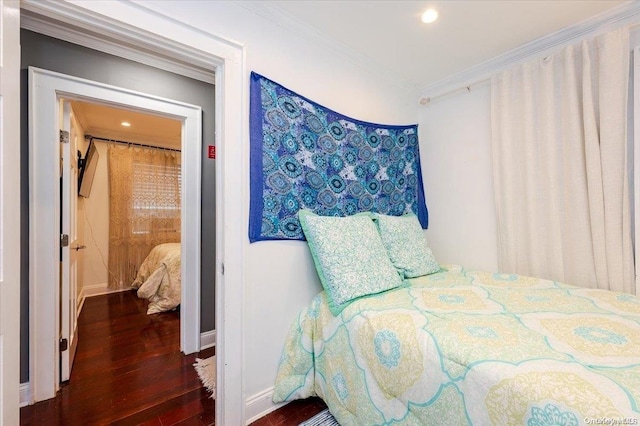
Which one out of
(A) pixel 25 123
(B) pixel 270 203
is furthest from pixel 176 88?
(B) pixel 270 203

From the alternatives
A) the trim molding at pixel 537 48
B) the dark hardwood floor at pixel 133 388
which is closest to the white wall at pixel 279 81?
the dark hardwood floor at pixel 133 388

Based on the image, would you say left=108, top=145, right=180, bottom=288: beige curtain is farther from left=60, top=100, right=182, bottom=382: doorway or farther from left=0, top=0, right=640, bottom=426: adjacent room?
left=0, top=0, right=640, bottom=426: adjacent room

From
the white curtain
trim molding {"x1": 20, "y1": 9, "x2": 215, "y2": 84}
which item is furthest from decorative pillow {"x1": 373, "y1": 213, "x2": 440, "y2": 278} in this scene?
trim molding {"x1": 20, "y1": 9, "x2": 215, "y2": 84}

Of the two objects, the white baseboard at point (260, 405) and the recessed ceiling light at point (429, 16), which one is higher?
the recessed ceiling light at point (429, 16)

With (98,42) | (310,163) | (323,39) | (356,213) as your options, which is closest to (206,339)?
(356,213)

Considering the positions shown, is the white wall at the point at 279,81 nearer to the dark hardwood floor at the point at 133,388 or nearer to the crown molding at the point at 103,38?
the crown molding at the point at 103,38

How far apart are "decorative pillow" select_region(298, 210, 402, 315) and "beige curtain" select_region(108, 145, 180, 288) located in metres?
3.61

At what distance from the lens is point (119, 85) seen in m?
1.97

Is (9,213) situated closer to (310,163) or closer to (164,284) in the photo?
(310,163)

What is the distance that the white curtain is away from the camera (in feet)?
5.18

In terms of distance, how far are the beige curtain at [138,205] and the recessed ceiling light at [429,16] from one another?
4.12m

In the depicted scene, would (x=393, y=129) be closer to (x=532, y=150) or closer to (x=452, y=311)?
(x=532, y=150)

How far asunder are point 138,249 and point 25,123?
291 cm

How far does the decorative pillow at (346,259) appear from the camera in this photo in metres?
1.49
